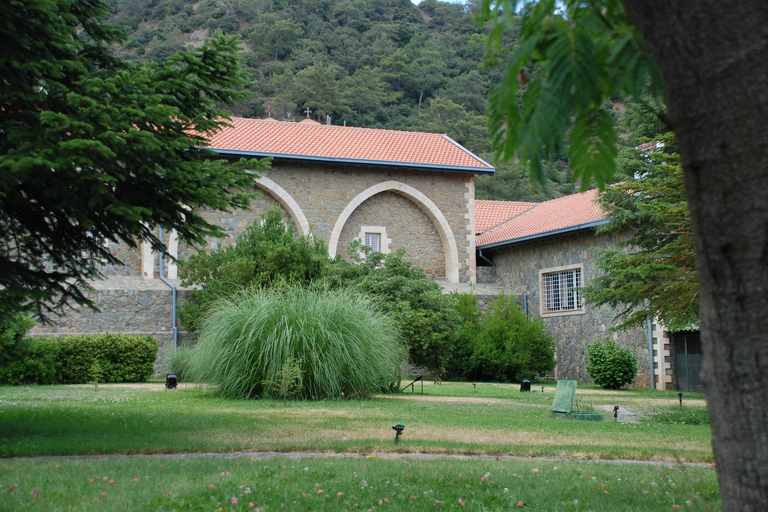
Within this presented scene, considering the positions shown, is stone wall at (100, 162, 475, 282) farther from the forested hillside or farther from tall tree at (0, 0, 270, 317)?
the forested hillside

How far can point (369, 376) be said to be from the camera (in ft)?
41.9

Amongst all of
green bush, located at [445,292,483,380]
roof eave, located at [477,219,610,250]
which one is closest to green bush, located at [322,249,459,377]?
green bush, located at [445,292,483,380]

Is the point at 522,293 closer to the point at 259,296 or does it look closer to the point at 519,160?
the point at 259,296

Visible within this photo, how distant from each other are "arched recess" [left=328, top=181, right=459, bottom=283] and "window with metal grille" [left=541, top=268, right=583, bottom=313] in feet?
11.1

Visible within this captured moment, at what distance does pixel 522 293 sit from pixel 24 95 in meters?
22.3

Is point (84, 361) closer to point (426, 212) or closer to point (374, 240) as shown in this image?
point (374, 240)

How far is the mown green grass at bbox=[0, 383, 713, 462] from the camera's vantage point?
22.6 ft

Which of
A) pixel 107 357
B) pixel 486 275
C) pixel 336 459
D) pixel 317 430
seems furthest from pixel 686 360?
pixel 336 459

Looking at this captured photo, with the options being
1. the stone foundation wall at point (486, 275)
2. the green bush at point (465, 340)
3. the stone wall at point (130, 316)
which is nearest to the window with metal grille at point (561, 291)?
the stone foundation wall at point (486, 275)

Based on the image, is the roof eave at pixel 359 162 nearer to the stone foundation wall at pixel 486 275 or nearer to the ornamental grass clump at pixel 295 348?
the stone foundation wall at pixel 486 275

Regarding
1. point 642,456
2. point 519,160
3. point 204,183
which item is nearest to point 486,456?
point 642,456

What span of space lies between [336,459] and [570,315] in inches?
774

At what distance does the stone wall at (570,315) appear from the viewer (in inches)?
870

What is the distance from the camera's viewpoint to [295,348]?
12180 millimetres
